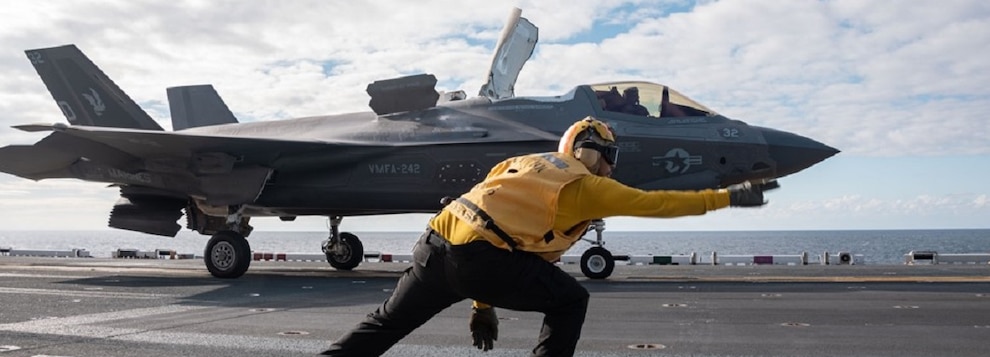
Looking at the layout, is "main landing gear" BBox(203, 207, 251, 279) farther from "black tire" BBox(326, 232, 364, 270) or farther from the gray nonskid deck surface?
"black tire" BBox(326, 232, 364, 270)

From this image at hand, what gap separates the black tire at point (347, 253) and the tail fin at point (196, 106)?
617 cm

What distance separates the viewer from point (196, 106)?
23.0m

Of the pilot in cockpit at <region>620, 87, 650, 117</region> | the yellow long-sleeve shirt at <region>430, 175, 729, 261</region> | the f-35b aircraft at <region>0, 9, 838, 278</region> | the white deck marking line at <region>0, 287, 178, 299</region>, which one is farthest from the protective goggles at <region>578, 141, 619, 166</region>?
the pilot in cockpit at <region>620, 87, 650, 117</region>

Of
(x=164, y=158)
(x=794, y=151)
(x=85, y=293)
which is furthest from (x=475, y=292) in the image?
(x=164, y=158)

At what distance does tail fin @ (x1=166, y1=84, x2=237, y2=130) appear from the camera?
23000 millimetres

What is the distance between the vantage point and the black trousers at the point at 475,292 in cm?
400

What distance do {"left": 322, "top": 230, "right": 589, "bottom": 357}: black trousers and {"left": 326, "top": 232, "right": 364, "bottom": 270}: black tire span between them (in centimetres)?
1514

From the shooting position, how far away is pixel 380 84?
16438mm

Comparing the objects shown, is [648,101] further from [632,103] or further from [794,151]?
→ [794,151]

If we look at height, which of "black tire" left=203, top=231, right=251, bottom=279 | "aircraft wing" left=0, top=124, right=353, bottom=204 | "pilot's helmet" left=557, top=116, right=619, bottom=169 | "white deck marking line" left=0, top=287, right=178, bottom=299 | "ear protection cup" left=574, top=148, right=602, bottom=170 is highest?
"aircraft wing" left=0, top=124, right=353, bottom=204

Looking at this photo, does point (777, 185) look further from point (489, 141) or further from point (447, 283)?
point (489, 141)

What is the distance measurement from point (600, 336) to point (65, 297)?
796cm

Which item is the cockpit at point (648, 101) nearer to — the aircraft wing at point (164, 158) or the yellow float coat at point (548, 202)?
the aircraft wing at point (164, 158)

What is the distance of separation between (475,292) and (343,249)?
1572cm
